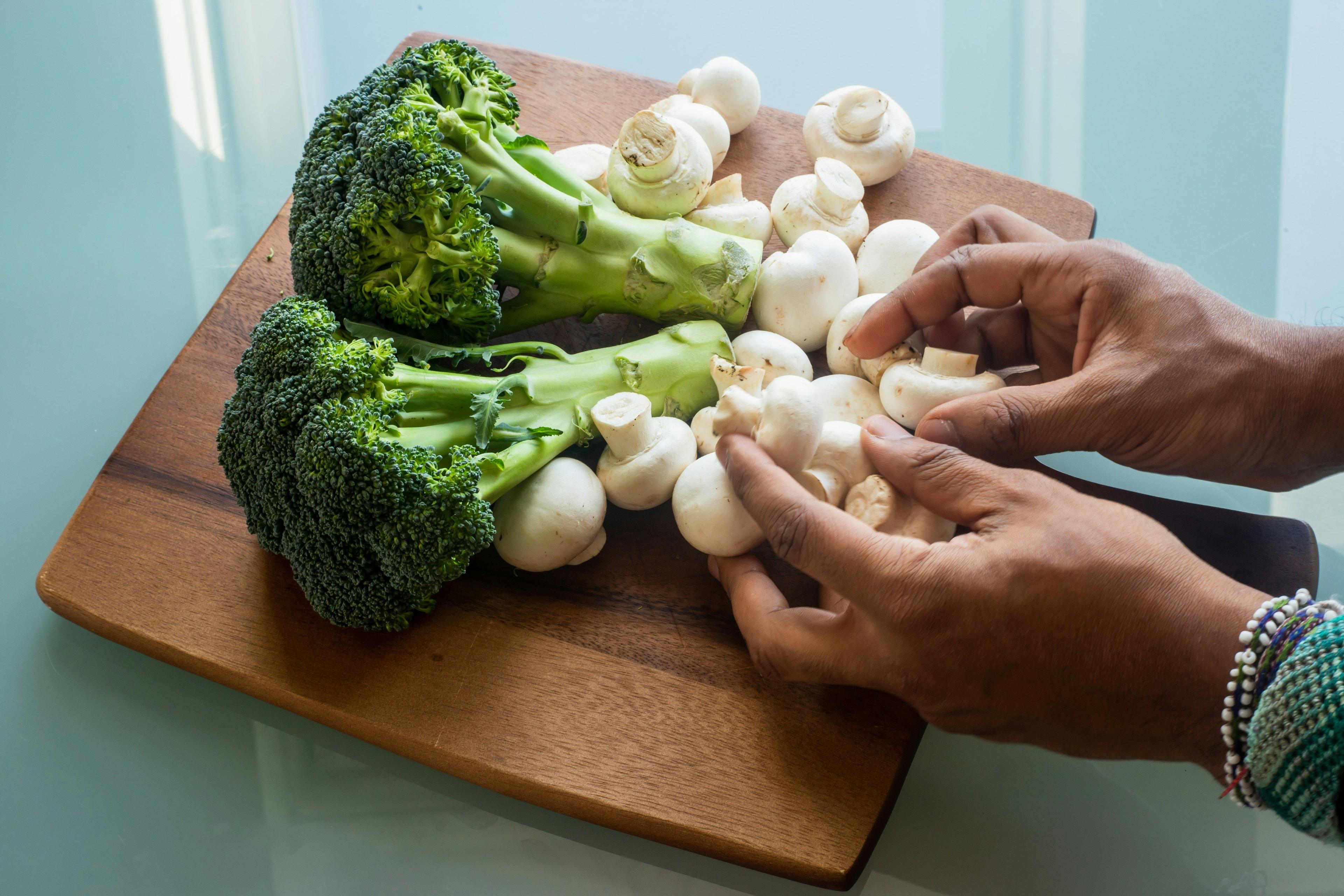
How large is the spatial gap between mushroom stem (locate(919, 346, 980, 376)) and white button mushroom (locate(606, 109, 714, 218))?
0.44m

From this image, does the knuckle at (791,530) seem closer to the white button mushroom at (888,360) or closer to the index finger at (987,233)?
the white button mushroom at (888,360)

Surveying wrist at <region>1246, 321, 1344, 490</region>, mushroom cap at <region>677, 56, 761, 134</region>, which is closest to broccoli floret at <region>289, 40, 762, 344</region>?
mushroom cap at <region>677, 56, 761, 134</region>

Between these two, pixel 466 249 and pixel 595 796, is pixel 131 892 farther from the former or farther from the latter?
pixel 466 249

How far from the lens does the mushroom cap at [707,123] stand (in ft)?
5.09

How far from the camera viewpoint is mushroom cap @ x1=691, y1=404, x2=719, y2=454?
4.30 feet

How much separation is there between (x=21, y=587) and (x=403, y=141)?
3.05 feet

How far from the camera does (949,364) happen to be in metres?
1.27

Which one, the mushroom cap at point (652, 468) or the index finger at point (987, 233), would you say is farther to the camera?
the index finger at point (987, 233)

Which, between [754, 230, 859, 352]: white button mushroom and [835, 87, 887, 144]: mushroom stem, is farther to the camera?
[835, 87, 887, 144]: mushroom stem

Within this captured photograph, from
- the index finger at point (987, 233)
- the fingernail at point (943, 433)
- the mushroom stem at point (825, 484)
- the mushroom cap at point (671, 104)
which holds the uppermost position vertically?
the mushroom cap at point (671, 104)

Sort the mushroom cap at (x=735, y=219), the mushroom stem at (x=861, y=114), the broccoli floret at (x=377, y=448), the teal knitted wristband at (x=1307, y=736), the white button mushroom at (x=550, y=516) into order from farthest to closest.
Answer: the mushroom stem at (x=861, y=114)
the mushroom cap at (x=735, y=219)
the white button mushroom at (x=550, y=516)
the broccoli floret at (x=377, y=448)
the teal knitted wristband at (x=1307, y=736)

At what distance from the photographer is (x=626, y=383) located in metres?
1.32

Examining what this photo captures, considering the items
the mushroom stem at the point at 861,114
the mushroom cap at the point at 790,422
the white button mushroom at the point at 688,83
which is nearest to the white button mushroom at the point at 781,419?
the mushroom cap at the point at 790,422

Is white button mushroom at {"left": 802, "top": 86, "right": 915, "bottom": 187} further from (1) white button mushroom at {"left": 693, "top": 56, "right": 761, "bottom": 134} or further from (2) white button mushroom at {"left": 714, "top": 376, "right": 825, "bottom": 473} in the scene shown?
(2) white button mushroom at {"left": 714, "top": 376, "right": 825, "bottom": 473}
